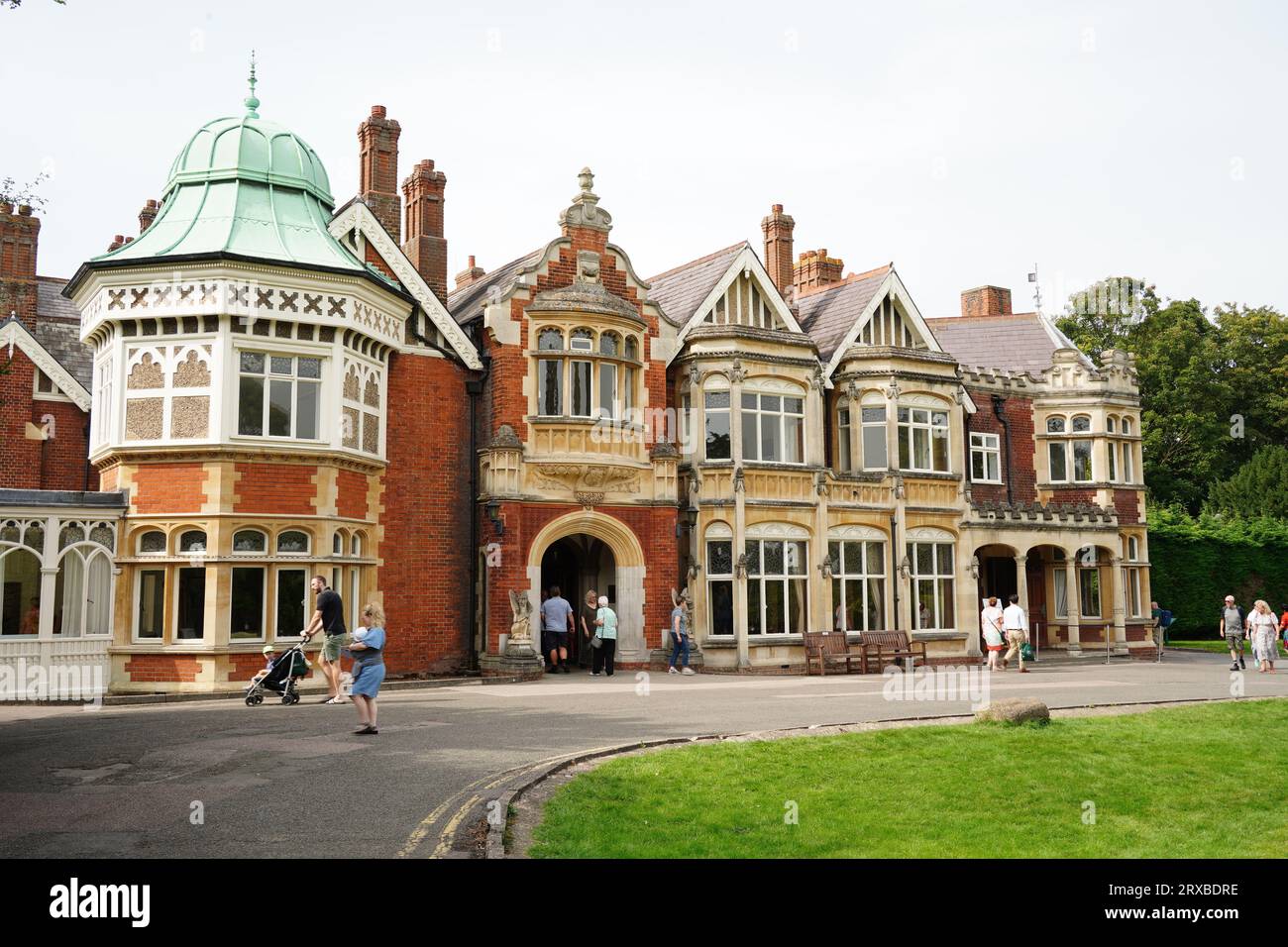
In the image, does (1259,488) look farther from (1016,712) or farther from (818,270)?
(1016,712)

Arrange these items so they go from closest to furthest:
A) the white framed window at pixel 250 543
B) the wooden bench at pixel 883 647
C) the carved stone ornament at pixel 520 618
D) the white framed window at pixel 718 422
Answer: the white framed window at pixel 250 543
the carved stone ornament at pixel 520 618
the wooden bench at pixel 883 647
the white framed window at pixel 718 422

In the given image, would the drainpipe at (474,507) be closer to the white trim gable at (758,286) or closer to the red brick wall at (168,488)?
the white trim gable at (758,286)

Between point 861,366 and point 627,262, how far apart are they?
24.1 feet

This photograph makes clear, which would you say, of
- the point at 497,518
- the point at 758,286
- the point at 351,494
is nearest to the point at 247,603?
the point at 351,494

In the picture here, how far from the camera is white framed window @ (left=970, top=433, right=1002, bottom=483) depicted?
114 ft

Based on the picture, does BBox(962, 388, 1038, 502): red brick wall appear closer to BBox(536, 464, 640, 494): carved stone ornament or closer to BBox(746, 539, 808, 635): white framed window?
BBox(746, 539, 808, 635): white framed window

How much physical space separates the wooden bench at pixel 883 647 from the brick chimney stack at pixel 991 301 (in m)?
18.7

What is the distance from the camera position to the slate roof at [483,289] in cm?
2631

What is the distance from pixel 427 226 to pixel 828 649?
45.5ft

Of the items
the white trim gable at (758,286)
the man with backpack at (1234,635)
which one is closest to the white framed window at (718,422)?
the white trim gable at (758,286)

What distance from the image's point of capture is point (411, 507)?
24.0 m

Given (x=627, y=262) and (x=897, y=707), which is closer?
(x=897, y=707)
